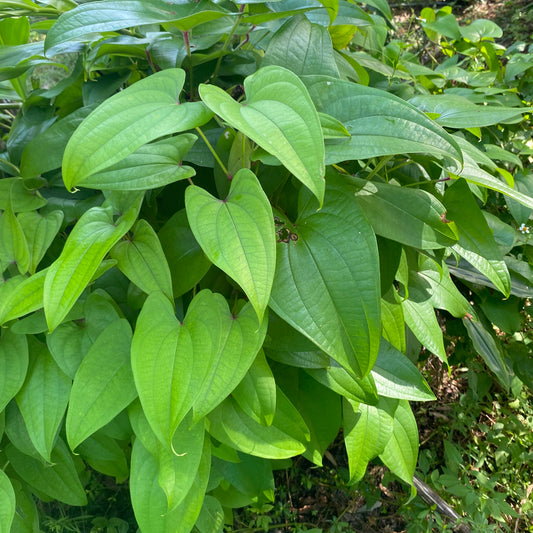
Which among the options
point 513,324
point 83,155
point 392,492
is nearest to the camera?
point 83,155

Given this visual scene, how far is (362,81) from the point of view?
83cm

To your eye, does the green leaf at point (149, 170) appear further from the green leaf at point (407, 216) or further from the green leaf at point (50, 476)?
the green leaf at point (50, 476)

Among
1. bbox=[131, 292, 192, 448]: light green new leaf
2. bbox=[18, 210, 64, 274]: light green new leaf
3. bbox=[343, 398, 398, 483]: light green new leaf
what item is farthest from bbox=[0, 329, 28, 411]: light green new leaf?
bbox=[343, 398, 398, 483]: light green new leaf

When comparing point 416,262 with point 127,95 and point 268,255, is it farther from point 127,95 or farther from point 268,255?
point 127,95

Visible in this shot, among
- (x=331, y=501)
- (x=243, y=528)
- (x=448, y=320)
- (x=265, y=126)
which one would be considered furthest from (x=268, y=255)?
(x=331, y=501)

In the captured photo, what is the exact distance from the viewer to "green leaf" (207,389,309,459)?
62 centimetres

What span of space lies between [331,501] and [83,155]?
3.99 ft

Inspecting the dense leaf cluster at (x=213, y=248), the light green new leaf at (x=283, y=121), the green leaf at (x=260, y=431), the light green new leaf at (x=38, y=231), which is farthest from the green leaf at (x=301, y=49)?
the green leaf at (x=260, y=431)

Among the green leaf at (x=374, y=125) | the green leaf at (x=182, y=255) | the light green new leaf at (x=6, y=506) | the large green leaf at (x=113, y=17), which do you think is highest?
the large green leaf at (x=113, y=17)

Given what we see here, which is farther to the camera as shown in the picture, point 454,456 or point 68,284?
point 454,456

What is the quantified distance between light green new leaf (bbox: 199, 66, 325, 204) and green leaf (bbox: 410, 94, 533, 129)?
0.90 ft

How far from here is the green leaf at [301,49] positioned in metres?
0.62

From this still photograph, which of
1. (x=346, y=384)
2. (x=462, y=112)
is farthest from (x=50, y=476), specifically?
(x=462, y=112)

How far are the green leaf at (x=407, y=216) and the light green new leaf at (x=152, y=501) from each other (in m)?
0.41
